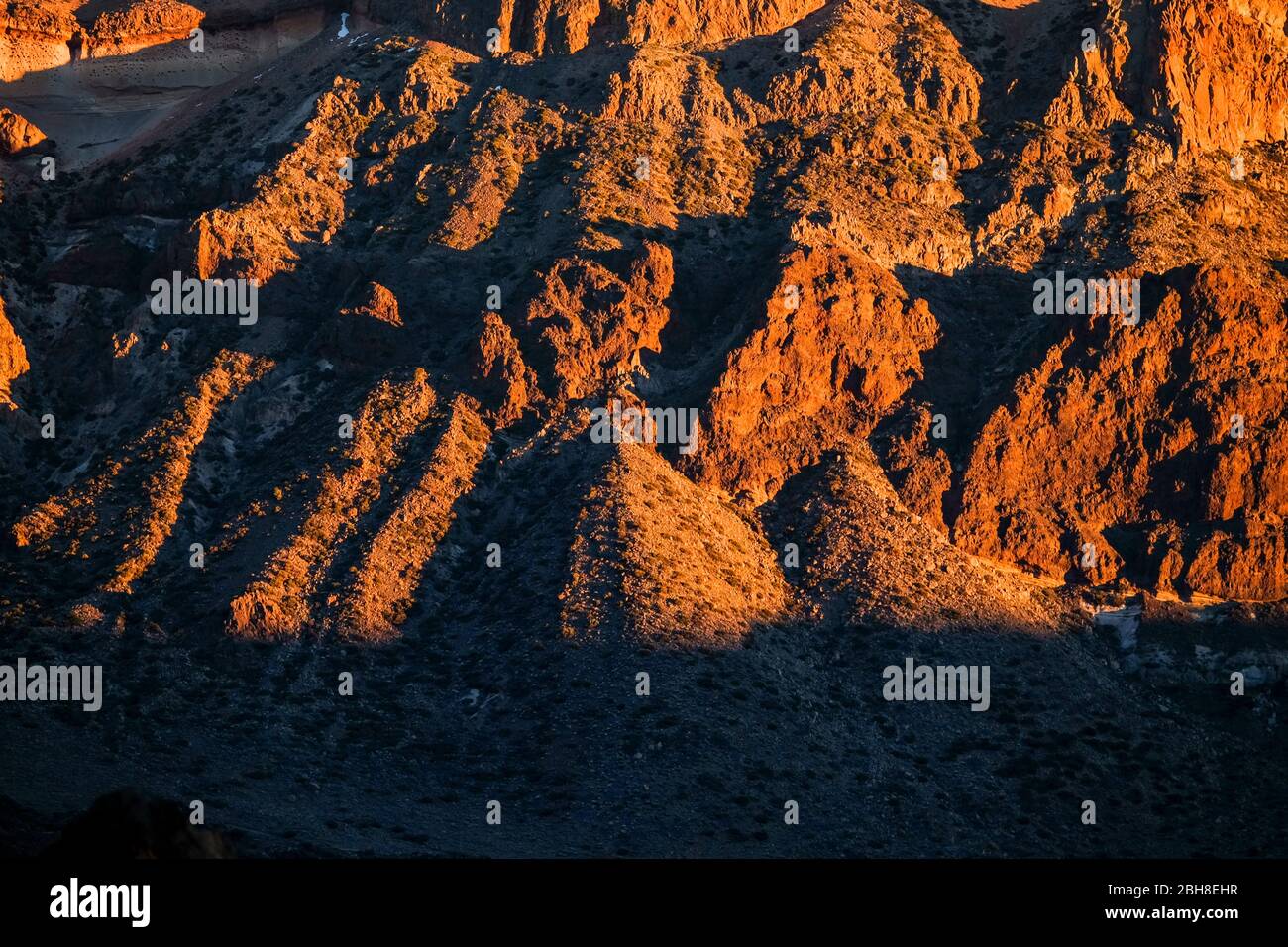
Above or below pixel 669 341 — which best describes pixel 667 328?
above

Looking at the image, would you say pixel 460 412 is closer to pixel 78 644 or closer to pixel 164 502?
pixel 164 502

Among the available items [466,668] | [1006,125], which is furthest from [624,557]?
[1006,125]

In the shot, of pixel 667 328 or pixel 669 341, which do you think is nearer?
pixel 669 341

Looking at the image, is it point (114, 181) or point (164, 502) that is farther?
point (114, 181)

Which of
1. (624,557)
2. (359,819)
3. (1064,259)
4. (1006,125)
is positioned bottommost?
(359,819)

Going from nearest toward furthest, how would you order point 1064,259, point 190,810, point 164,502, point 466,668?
1. point 190,810
2. point 466,668
3. point 164,502
4. point 1064,259

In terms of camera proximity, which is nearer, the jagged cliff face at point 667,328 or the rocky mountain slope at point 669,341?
the rocky mountain slope at point 669,341
